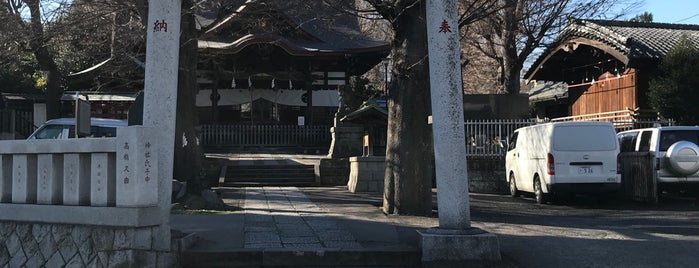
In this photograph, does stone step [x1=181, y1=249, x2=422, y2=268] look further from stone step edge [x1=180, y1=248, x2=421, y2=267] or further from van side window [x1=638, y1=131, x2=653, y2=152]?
van side window [x1=638, y1=131, x2=653, y2=152]

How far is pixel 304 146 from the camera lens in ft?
88.9

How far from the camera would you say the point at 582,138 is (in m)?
13.6

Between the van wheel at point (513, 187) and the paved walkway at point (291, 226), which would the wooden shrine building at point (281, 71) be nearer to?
the van wheel at point (513, 187)

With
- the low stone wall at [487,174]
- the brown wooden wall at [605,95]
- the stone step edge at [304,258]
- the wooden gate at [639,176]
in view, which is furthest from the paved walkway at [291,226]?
the brown wooden wall at [605,95]

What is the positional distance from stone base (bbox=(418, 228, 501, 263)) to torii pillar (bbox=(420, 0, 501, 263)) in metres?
0.01

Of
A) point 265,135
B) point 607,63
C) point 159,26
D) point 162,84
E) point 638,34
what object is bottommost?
point 162,84

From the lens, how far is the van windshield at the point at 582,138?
44.4 feet

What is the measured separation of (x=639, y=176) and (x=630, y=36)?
11199 millimetres

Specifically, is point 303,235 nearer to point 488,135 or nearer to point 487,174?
point 487,174

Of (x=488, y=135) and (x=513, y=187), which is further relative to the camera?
(x=488, y=135)

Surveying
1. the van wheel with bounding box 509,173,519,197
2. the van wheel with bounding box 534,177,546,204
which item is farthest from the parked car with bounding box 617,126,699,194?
the van wheel with bounding box 509,173,519,197

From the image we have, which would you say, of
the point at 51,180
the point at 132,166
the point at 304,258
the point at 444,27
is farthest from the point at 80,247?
the point at 444,27

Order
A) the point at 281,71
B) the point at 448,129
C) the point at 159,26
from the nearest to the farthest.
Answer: the point at 159,26, the point at 448,129, the point at 281,71

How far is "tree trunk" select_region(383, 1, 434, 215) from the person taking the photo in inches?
411
